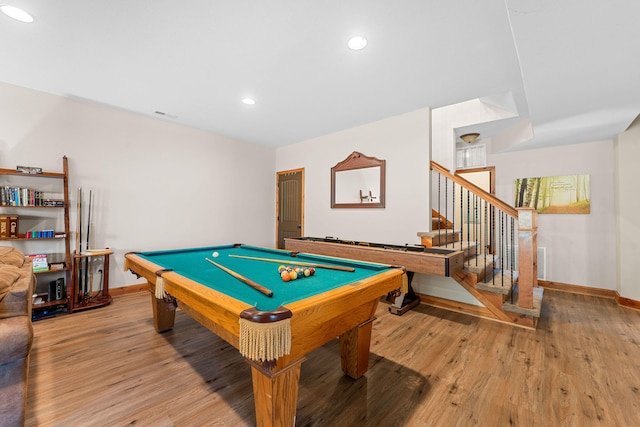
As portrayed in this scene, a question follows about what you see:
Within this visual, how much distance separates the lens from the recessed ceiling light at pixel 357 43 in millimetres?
2082

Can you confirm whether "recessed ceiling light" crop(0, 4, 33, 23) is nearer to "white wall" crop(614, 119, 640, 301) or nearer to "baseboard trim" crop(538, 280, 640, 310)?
"white wall" crop(614, 119, 640, 301)

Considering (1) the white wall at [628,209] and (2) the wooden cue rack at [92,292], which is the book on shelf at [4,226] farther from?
(1) the white wall at [628,209]

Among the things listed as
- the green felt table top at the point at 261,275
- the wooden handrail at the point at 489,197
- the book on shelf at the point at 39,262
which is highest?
the wooden handrail at the point at 489,197

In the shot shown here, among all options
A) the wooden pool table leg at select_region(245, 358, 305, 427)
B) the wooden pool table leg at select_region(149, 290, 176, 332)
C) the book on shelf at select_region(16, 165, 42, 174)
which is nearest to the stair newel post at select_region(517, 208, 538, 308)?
the wooden pool table leg at select_region(245, 358, 305, 427)

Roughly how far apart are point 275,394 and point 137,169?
12.9 feet

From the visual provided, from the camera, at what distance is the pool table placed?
3.42ft

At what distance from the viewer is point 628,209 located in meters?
3.42

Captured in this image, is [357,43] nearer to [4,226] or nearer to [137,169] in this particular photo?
[137,169]

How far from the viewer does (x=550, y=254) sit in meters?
4.29

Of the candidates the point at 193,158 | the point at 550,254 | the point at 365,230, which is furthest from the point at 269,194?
the point at 550,254

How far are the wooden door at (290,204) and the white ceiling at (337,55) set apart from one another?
6.13ft

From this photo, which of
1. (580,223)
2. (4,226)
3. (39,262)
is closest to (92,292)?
(39,262)

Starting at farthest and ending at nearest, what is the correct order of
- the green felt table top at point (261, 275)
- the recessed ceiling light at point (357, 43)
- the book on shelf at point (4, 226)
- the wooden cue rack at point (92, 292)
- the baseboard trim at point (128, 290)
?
the baseboard trim at point (128, 290) < the wooden cue rack at point (92, 292) < the book on shelf at point (4, 226) < the recessed ceiling light at point (357, 43) < the green felt table top at point (261, 275)

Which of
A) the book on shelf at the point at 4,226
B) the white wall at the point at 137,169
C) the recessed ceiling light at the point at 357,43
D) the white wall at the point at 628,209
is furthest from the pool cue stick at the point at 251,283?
the white wall at the point at 628,209
